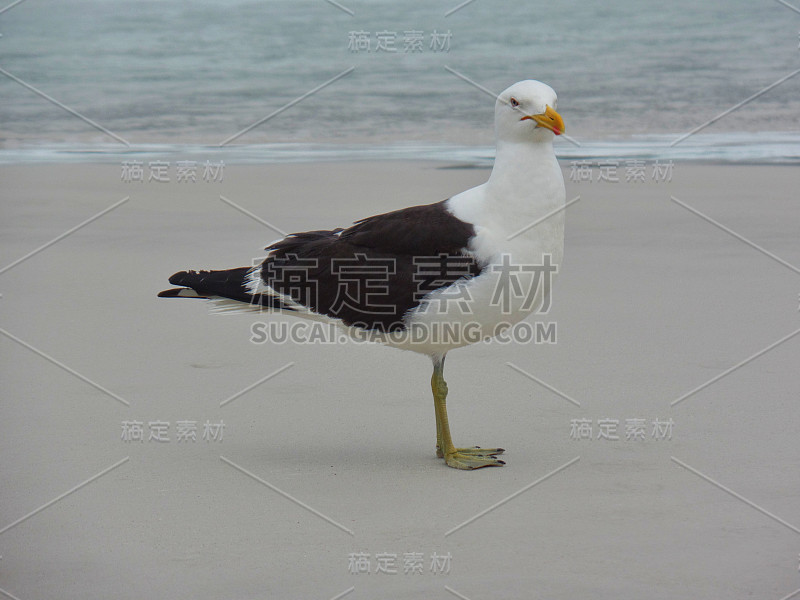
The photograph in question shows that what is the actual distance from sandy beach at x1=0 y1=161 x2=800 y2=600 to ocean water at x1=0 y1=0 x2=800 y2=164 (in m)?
4.36

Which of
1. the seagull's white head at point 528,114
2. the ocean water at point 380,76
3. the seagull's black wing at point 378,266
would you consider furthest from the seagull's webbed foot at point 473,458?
the ocean water at point 380,76

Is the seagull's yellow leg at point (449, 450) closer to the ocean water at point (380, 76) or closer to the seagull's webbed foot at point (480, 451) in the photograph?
the seagull's webbed foot at point (480, 451)

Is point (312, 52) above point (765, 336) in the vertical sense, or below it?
above

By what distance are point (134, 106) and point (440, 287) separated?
11.3 m

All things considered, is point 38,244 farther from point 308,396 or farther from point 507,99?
point 507,99

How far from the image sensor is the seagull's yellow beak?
4.02 m

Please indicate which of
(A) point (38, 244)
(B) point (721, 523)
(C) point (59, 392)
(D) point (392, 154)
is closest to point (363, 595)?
(B) point (721, 523)

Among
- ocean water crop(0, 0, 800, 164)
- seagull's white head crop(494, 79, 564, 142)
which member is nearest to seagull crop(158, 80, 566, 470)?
seagull's white head crop(494, 79, 564, 142)

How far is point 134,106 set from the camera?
14.5m

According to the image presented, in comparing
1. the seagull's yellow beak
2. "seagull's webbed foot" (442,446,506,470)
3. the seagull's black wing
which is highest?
the seagull's yellow beak

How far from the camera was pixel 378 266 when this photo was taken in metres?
4.23

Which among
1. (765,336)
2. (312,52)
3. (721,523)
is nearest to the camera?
(721,523)

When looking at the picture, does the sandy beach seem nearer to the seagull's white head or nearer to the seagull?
the seagull

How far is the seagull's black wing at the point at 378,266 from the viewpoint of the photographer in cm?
411
